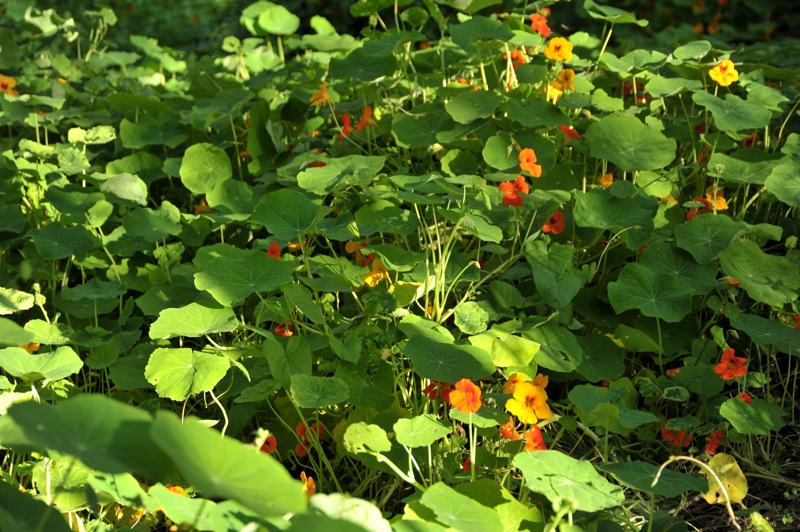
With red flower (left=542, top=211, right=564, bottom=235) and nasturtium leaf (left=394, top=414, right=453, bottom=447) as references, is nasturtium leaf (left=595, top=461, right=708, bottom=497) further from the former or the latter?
red flower (left=542, top=211, right=564, bottom=235)

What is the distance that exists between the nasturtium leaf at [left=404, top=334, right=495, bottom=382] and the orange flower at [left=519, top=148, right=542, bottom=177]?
677mm

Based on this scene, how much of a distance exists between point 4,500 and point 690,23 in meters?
5.43

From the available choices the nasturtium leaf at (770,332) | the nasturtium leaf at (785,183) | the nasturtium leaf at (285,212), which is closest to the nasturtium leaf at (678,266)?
the nasturtium leaf at (770,332)

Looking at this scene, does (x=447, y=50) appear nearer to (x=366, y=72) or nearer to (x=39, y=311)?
(x=366, y=72)

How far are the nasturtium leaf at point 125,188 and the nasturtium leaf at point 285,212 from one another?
0.68m

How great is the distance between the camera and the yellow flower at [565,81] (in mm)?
2666

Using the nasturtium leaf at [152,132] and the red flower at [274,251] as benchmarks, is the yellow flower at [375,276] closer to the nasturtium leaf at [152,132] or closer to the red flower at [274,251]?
the red flower at [274,251]

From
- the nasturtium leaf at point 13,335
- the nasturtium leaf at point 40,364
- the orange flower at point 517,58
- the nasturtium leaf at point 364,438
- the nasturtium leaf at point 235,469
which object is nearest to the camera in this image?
the nasturtium leaf at point 235,469

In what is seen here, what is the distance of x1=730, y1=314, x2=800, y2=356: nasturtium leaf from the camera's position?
2023mm

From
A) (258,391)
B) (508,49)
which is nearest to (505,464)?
(258,391)

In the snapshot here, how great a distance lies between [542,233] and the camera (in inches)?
94.7

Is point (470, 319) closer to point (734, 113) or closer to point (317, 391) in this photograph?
point (317, 391)

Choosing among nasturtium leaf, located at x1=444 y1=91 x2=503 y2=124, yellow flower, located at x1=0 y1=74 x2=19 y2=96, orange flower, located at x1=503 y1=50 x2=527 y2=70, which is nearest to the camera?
nasturtium leaf, located at x1=444 y1=91 x2=503 y2=124

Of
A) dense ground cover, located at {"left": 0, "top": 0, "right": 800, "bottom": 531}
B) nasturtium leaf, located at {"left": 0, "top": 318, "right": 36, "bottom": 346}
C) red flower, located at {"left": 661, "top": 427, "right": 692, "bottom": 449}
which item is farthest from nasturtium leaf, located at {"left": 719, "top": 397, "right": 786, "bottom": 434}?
nasturtium leaf, located at {"left": 0, "top": 318, "right": 36, "bottom": 346}
